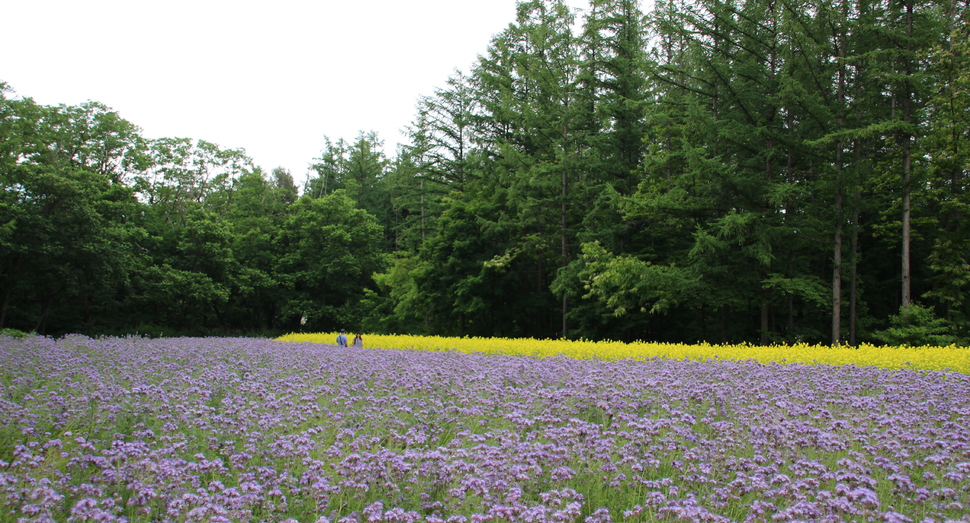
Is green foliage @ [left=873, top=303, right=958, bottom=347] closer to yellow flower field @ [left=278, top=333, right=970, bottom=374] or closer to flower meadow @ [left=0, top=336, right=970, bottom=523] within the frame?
yellow flower field @ [left=278, top=333, right=970, bottom=374]

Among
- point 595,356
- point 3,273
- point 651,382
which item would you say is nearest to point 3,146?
point 3,273

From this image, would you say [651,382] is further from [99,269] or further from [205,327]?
[205,327]

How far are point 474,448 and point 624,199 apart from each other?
817 inches

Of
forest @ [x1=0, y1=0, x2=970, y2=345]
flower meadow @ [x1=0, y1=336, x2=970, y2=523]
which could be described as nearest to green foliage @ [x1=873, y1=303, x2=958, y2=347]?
forest @ [x1=0, y1=0, x2=970, y2=345]

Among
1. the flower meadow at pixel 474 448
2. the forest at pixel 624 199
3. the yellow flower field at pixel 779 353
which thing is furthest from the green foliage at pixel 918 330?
the flower meadow at pixel 474 448

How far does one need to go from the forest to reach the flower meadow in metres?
15.3

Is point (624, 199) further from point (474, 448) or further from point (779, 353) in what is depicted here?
point (474, 448)

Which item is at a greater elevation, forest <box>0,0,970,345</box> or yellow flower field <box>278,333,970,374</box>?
forest <box>0,0,970,345</box>

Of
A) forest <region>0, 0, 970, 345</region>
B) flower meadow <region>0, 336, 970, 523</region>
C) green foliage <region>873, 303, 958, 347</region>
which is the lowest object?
flower meadow <region>0, 336, 970, 523</region>

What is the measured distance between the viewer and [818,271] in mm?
29109

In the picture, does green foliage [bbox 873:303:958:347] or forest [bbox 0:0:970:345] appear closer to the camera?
green foliage [bbox 873:303:958:347]

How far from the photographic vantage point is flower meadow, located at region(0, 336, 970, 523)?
13.2 feet

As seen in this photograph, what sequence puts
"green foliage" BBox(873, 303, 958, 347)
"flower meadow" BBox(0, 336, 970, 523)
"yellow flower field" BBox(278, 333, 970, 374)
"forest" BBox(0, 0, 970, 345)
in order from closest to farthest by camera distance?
"flower meadow" BBox(0, 336, 970, 523) < "yellow flower field" BBox(278, 333, 970, 374) < "green foliage" BBox(873, 303, 958, 347) < "forest" BBox(0, 0, 970, 345)

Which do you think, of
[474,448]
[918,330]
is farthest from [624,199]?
[474,448]
